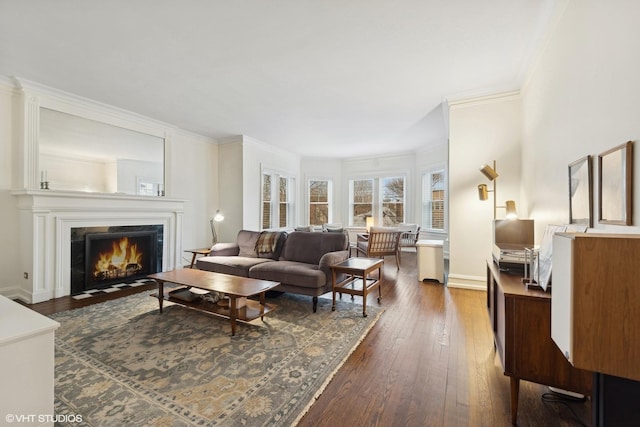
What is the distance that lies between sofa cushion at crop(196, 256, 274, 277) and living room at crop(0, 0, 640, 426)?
152 cm

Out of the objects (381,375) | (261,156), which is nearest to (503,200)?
(381,375)

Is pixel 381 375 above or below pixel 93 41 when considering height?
Answer: below

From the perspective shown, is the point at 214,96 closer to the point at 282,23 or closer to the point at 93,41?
the point at 93,41

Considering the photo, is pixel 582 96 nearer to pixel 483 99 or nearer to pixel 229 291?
pixel 483 99

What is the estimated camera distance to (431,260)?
4.52 meters

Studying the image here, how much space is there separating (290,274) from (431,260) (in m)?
2.46

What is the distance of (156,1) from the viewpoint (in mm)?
2191

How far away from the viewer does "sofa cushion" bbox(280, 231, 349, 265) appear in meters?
3.97

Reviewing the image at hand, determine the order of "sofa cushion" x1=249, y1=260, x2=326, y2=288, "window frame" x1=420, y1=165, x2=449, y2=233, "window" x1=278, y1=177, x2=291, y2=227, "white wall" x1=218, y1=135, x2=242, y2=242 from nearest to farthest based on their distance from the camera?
1. "sofa cushion" x1=249, y1=260, x2=326, y2=288
2. "white wall" x1=218, y1=135, x2=242, y2=242
3. "window frame" x1=420, y1=165, x2=449, y2=233
4. "window" x1=278, y1=177, x2=291, y2=227

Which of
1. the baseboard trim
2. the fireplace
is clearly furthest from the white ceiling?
the baseboard trim

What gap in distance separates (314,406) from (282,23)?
9.72 feet

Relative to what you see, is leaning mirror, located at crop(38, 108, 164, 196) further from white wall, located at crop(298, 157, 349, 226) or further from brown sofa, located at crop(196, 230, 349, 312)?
white wall, located at crop(298, 157, 349, 226)

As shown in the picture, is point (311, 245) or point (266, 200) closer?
point (311, 245)

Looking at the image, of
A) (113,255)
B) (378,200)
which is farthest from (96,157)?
(378,200)
